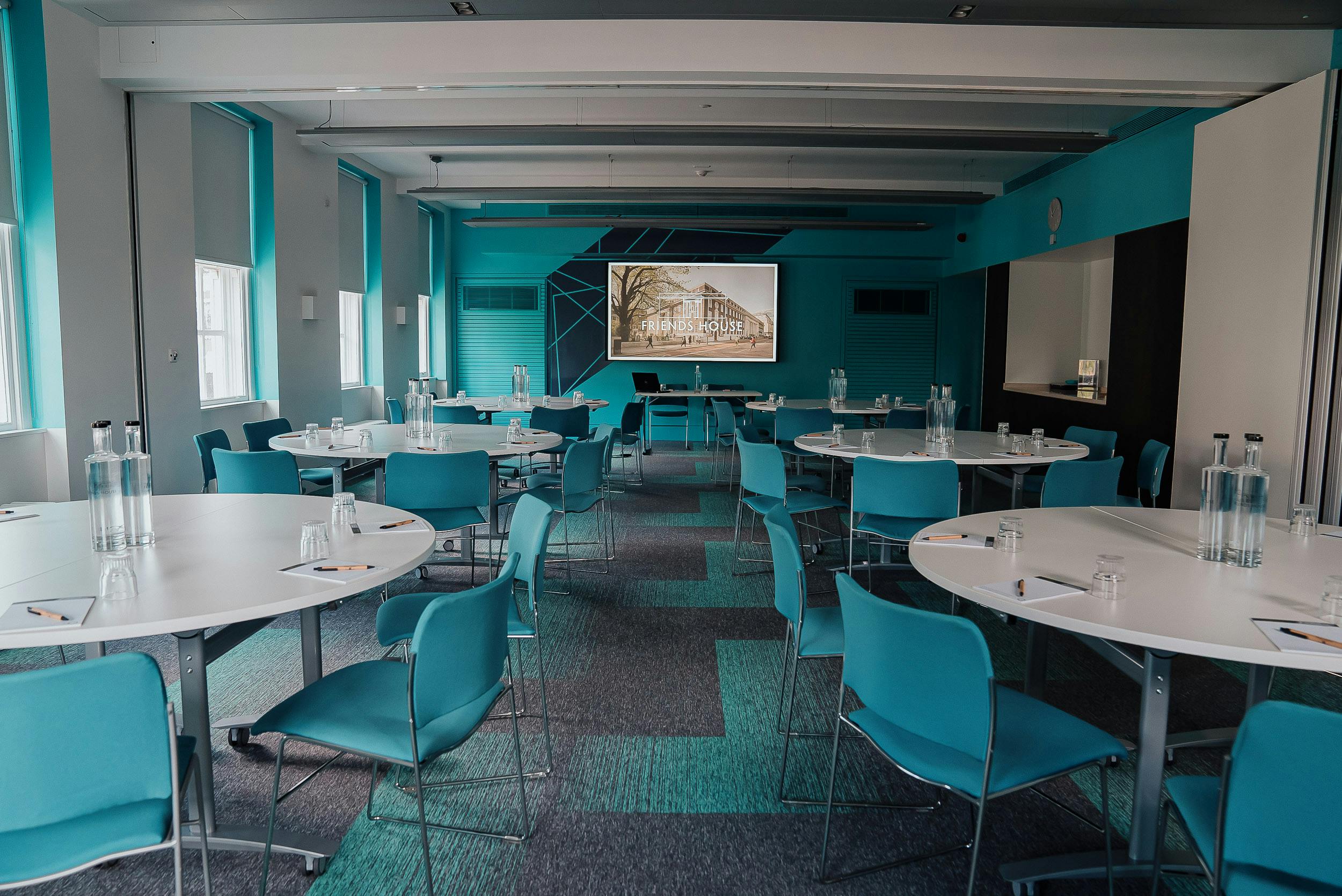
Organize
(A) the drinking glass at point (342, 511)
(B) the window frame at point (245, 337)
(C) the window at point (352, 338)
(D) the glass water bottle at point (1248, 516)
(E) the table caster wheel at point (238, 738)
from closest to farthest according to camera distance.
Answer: (D) the glass water bottle at point (1248, 516)
(A) the drinking glass at point (342, 511)
(E) the table caster wheel at point (238, 738)
(B) the window frame at point (245, 337)
(C) the window at point (352, 338)

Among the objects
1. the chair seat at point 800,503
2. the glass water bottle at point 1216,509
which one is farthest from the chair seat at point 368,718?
the chair seat at point 800,503

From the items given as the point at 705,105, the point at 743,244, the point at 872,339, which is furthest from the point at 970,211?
the point at 705,105

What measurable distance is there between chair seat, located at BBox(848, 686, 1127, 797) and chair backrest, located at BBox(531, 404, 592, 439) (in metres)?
4.73

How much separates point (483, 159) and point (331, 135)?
3.06m

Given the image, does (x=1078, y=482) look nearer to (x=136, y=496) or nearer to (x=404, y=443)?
(x=404, y=443)

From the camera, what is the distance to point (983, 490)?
28.7 ft

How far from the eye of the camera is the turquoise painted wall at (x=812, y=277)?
12031 mm

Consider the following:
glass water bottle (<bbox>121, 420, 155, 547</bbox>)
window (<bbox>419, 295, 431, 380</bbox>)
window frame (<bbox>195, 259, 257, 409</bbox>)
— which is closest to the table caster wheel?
Answer: glass water bottle (<bbox>121, 420, 155, 547</bbox>)

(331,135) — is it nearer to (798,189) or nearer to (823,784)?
(798,189)

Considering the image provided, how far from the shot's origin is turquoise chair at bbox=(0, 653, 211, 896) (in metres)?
1.39

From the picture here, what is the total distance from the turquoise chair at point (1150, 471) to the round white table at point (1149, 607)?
2.23 m

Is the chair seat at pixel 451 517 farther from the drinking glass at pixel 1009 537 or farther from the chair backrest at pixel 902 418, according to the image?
the chair backrest at pixel 902 418

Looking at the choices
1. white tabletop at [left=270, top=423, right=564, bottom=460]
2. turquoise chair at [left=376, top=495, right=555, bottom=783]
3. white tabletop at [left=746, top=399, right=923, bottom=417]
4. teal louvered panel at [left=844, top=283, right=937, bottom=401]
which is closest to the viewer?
turquoise chair at [left=376, top=495, right=555, bottom=783]

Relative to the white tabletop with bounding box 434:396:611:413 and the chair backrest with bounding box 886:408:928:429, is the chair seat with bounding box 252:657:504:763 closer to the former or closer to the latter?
the white tabletop with bounding box 434:396:611:413
